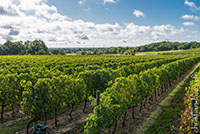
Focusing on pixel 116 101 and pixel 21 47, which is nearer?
pixel 116 101

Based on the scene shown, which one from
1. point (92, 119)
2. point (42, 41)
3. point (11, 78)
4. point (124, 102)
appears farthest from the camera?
point (42, 41)

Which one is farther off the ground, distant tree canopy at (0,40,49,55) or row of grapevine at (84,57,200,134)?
distant tree canopy at (0,40,49,55)

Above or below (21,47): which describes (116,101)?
below

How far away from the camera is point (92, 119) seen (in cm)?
546

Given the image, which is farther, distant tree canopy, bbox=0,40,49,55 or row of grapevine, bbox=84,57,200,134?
distant tree canopy, bbox=0,40,49,55

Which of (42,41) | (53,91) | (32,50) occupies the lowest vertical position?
(53,91)

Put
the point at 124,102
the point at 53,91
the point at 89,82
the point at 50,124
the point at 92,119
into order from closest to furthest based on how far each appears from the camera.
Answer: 1. the point at 92,119
2. the point at 124,102
3. the point at 53,91
4. the point at 50,124
5. the point at 89,82

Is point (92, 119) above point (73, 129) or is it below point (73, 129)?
above

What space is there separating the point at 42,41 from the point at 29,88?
319 feet

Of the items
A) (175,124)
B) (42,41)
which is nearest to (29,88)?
(175,124)

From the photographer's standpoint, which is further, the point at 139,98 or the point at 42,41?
the point at 42,41

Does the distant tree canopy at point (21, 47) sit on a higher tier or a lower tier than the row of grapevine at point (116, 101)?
higher

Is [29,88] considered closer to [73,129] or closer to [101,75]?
[73,129]

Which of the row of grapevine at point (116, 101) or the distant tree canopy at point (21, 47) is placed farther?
the distant tree canopy at point (21, 47)
